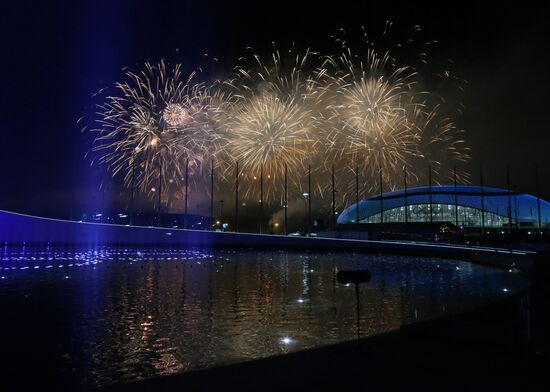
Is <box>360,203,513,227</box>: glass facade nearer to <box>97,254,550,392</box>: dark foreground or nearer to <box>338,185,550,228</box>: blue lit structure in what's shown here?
<box>338,185,550,228</box>: blue lit structure

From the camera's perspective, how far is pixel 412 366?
625 centimetres

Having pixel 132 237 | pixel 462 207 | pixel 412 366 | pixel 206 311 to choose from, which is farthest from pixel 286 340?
pixel 462 207

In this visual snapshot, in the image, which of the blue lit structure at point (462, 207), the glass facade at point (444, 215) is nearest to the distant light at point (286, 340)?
the blue lit structure at point (462, 207)

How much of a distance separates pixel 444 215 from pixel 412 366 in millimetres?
108972

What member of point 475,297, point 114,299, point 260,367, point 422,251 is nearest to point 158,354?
point 260,367

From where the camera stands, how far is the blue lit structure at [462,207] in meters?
103

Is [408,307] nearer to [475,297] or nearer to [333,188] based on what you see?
[475,297]

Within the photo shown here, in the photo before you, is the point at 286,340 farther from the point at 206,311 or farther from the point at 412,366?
the point at 206,311

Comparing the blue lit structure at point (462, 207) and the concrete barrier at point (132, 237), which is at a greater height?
the blue lit structure at point (462, 207)

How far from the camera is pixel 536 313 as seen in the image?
9977 millimetres

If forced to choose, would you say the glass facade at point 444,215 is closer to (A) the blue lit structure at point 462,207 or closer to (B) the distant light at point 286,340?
(A) the blue lit structure at point 462,207

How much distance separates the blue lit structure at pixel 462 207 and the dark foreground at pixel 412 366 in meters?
93.6

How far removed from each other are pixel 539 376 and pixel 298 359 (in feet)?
9.57

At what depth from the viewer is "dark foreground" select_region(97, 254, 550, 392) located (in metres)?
5.57
